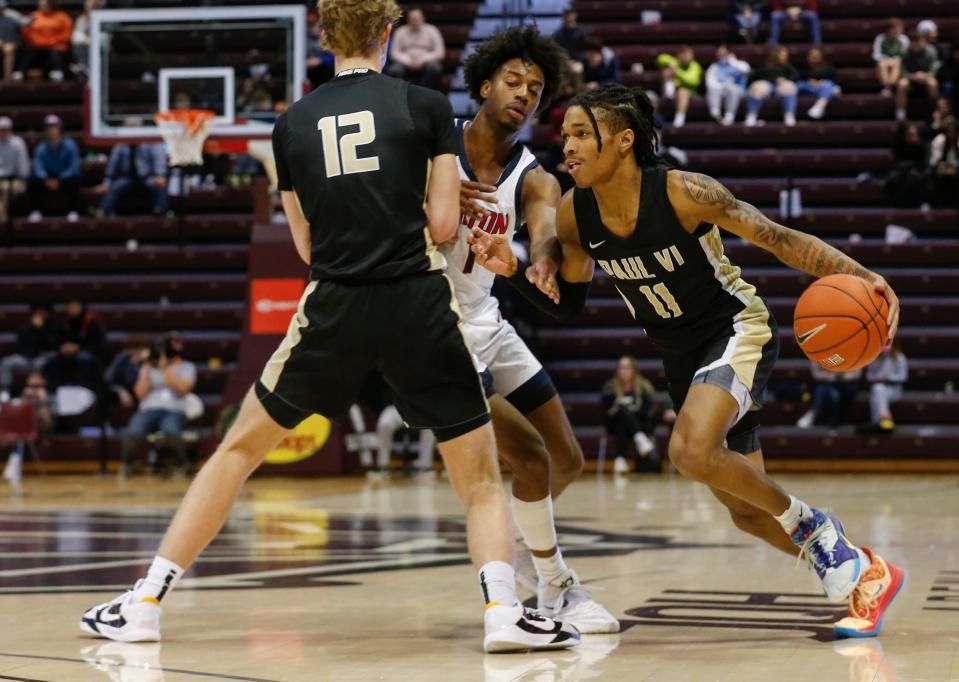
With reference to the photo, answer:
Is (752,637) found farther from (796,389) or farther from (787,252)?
(796,389)

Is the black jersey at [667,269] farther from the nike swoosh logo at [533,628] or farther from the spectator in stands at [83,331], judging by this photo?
the spectator in stands at [83,331]

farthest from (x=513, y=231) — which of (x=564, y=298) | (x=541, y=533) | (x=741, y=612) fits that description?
(x=741, y=612)

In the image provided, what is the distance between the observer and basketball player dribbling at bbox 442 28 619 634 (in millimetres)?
5188

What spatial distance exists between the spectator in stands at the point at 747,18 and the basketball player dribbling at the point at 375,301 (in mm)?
16065

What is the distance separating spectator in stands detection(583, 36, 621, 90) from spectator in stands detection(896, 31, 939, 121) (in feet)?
12.5

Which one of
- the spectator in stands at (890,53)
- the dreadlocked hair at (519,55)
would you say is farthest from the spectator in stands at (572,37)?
the dreadlocked hair at (519,55)

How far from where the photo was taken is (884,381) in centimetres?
1457

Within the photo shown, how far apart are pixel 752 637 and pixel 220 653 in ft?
5.94

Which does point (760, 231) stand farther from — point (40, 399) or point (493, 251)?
point (40, 399)

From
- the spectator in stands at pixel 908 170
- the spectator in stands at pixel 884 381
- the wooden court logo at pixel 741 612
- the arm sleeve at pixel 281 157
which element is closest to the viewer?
the arm sleeve at pixel 281 157

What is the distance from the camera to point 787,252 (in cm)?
477

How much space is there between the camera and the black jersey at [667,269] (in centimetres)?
490

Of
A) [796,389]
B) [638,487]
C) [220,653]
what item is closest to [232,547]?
[220,653]

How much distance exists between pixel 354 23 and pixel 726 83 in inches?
579
